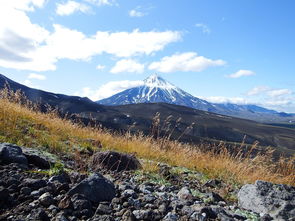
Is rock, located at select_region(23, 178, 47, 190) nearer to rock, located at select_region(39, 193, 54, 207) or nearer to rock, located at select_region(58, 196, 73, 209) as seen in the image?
rock, located at select_region(39, 193, 54, 207)

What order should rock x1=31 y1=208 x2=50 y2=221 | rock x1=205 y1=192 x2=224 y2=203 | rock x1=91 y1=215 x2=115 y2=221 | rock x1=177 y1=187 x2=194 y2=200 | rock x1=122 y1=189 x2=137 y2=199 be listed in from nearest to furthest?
rock x1=31 y1=208 x2=50 y2=221, rock x1=91 y1=215 x2=115 y2=221, rock x1=122 y1=189 x2=137 y2=199, rock x1=177 y1=187 x2=194 y2=200, rock x1=205 y1=192 x2=224 y2=203

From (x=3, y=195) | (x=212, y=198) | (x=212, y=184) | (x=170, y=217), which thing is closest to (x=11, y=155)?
(x=3, y=195)

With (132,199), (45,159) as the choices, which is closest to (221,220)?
(132,199)

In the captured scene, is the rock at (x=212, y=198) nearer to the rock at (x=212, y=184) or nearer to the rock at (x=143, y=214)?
the rock at (x=212, y=184)

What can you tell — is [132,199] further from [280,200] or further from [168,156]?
[168,156]

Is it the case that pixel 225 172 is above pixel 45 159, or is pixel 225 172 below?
below

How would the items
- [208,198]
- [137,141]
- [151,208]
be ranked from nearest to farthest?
[151,208], [208,198], [137,141]

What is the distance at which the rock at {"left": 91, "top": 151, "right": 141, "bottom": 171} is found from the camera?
6.22m

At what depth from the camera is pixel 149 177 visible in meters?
5.81

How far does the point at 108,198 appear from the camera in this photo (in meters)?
3.86

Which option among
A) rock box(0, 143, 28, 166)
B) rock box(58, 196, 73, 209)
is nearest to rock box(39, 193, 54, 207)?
rock box(58, 196, 73, 209)

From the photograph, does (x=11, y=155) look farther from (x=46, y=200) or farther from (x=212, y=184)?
(x=212, y=184)

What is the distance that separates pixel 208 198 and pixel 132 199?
1.60 meters

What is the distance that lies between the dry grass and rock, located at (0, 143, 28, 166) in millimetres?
1682
